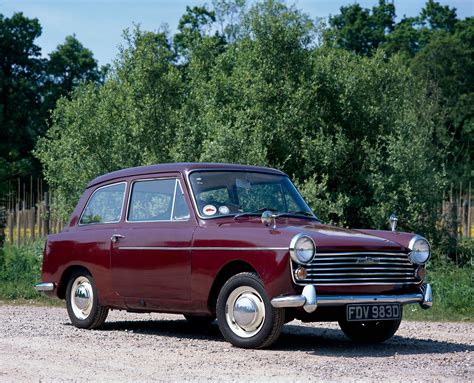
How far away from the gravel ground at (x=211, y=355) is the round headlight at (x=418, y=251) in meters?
0.90

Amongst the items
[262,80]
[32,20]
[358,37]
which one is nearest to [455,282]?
[262,80]

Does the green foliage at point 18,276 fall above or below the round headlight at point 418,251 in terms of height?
below

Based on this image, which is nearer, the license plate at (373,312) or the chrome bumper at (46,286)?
the license plate at (373,312)

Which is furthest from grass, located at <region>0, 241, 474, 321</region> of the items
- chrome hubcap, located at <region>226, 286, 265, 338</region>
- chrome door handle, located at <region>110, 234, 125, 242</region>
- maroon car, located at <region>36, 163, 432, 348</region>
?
chrome hubcap, located at <region>226, 286, 265, 338</region>

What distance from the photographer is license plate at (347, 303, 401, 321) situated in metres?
9.30

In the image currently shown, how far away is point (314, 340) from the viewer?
35.0 ft

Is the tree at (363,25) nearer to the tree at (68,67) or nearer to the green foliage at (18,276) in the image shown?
the tree at (68,67)

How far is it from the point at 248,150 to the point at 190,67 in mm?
→ 6732

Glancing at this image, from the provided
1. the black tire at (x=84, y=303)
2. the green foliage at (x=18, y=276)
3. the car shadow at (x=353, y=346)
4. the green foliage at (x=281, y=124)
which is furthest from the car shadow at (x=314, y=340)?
the green foliage at (x=281, y=124)

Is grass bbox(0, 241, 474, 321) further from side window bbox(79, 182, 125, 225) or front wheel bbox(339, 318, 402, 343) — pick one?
side window bbox(79, 182, 125, 225)

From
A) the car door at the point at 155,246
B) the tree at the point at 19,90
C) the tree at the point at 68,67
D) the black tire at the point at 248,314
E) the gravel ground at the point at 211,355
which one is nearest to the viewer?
the gravel ground at the point at 211,355

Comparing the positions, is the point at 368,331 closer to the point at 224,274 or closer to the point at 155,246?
the point at 224,274

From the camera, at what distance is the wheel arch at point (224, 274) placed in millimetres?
9703

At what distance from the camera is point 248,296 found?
9.41 m
